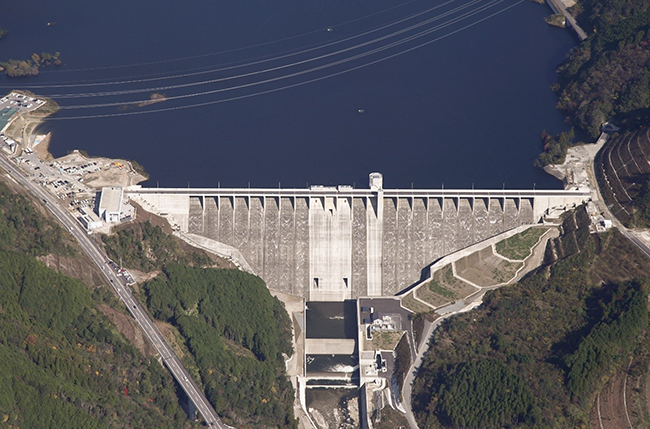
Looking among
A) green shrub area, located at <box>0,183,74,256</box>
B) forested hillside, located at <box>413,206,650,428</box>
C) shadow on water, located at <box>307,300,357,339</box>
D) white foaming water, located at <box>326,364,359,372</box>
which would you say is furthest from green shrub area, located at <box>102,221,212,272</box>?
forested hillside, located at <box>413,206,650,428</box>

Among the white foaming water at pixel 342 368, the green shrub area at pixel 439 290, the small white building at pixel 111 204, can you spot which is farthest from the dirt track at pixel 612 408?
the small white building at pixel 111 204

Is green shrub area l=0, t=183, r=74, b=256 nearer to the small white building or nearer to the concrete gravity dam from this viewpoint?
the small white building

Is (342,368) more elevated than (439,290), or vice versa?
(439,290)

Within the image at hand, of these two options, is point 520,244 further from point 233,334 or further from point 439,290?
point 233,334

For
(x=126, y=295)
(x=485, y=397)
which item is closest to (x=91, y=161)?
(x=126, y=295)

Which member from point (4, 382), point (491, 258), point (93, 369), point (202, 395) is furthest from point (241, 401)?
point (491, 258)

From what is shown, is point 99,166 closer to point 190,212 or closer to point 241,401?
point 190,212
